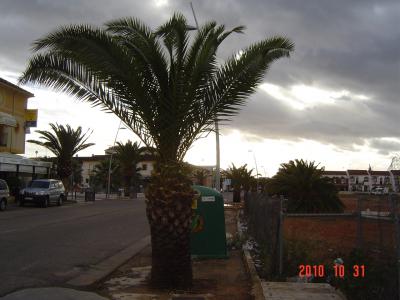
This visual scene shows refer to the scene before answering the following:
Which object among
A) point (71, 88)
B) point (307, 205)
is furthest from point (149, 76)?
point (307, 205)

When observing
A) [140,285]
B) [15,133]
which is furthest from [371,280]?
[15,133]

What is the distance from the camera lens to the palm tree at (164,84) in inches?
315

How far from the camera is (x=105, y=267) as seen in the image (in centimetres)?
1074

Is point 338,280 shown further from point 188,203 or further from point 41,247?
point 41,247

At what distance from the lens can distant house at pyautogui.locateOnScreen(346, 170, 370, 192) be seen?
136300 mm

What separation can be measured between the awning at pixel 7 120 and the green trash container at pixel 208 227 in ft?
90.5

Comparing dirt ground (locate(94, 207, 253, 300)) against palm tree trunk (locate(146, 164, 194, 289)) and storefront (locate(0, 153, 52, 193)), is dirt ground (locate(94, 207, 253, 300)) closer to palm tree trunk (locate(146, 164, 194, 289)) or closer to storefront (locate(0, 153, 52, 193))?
palm tree trunk (locate(146, 164, 194, 289))

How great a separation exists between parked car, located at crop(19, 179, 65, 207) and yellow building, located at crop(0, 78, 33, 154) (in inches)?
207

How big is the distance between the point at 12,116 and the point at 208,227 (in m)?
30.4

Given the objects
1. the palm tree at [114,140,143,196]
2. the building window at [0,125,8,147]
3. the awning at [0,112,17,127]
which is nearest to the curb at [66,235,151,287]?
the awning at [0,112,17,127]

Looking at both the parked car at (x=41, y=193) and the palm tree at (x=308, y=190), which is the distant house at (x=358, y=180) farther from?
the palm tree at (x=308, y=190)

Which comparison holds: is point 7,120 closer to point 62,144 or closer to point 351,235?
point 62,144

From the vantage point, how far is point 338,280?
25.8ft

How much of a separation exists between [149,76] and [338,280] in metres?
Result: 4.34
